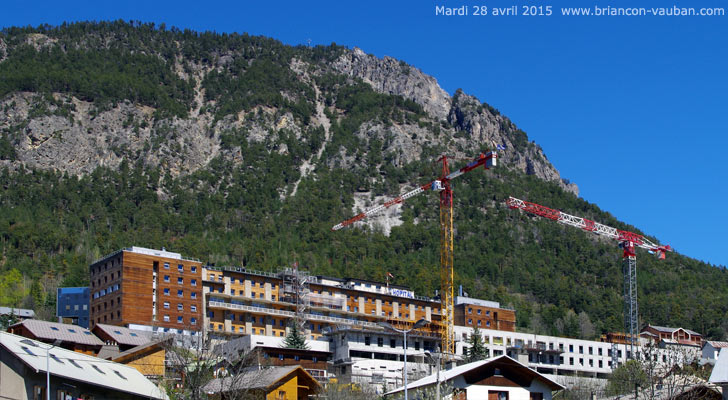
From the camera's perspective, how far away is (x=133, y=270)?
511ft

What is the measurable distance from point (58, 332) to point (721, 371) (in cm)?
7178

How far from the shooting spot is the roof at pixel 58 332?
100500 mm

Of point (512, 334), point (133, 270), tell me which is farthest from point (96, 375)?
point (512, 334)

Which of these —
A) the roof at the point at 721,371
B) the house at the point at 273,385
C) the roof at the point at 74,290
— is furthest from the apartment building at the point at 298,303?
the roof at the point at 721,371

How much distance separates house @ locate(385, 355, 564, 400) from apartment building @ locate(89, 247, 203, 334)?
89055 mm

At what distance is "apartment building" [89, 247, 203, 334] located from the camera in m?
154

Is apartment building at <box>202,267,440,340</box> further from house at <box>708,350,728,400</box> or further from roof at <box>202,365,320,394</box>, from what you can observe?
house at <box>708,350,728,400</box>

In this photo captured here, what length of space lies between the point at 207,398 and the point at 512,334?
118 metres

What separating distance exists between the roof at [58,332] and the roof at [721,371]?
218ft

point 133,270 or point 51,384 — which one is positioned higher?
point 133,270

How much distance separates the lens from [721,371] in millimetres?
58281

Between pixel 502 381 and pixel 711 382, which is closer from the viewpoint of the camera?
pixel 711 382

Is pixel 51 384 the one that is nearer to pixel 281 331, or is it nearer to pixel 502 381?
pixel 502 381

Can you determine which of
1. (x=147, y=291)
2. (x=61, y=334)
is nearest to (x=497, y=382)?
(x=61, y=334)
